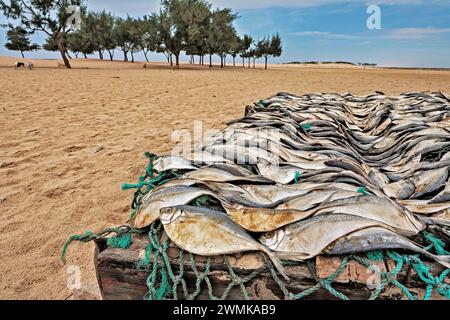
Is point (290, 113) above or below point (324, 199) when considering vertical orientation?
above

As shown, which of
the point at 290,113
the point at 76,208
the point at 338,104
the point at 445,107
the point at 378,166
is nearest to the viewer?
the point at 378,166

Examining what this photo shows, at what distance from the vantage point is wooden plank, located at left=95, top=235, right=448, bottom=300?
116 cm

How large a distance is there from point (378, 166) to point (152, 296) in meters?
2.48

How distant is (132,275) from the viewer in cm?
131

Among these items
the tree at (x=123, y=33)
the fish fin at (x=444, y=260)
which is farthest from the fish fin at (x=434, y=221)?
the tree at (x=123, y=33)

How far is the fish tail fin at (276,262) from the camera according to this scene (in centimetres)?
118

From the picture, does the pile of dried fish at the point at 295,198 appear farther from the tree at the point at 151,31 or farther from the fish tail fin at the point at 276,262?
the tree at the point at 151,31

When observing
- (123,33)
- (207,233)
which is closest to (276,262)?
(207,233)

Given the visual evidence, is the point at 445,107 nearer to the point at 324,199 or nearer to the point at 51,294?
the point at 324,199

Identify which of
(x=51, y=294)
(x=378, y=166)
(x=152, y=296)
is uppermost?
(x=378, y=166)

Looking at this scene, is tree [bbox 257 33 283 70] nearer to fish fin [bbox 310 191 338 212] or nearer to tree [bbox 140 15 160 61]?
tree [bbox 140 15 160 61]

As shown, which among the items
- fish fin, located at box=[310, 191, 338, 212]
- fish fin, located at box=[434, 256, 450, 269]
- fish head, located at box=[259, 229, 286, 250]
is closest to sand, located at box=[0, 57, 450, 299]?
fish head, located at box=[259, 229, 286, 250]

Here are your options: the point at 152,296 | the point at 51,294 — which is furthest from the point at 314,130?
the point at 51,294

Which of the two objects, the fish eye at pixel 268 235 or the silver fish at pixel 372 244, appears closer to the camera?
the silver fish at pixel 372 244
